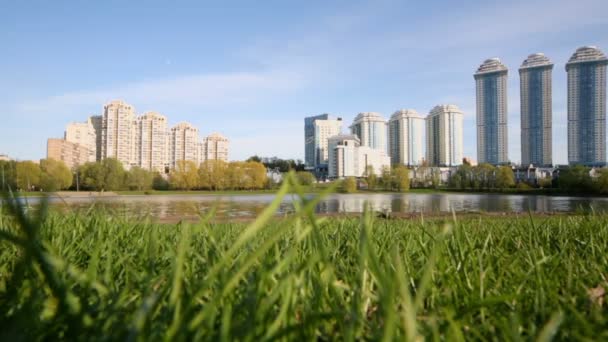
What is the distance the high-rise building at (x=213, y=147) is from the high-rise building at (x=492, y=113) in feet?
273

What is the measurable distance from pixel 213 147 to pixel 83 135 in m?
36.2

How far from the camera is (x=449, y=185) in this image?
277ft

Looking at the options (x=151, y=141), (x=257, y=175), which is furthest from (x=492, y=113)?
(x=151, y=141)

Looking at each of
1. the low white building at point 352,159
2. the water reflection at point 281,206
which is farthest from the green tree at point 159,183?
the low white building at point 352,159

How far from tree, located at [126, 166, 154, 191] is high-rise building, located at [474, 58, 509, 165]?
102m

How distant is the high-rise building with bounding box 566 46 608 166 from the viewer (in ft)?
333

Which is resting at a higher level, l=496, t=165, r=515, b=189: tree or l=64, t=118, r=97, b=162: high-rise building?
l=64, t=118, r=97, b=162: high-rise building

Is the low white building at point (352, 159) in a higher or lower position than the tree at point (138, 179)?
higher

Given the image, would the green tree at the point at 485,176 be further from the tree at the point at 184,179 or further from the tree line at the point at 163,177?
the tree at the point at 184,179

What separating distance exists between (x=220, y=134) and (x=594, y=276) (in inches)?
5130

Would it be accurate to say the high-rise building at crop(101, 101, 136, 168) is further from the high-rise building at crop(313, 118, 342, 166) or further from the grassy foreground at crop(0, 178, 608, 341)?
the grassy foreground at crop(0, 178, 608, 341)

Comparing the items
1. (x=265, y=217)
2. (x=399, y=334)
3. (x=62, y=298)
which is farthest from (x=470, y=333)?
(x=62, y=298)

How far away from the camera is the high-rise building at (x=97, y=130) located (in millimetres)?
109625

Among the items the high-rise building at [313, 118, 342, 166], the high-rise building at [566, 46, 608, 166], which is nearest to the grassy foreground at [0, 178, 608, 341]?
the high-rise building at [566, 46, 608, 166]
